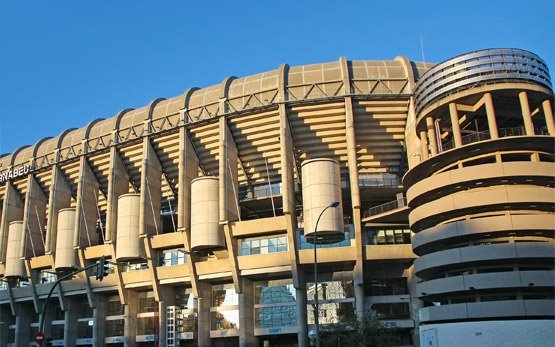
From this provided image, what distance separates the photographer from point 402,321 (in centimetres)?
5028

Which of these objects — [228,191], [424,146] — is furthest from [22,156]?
[424,146]

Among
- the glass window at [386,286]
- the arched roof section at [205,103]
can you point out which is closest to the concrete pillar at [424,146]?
the glass window at [386,286]

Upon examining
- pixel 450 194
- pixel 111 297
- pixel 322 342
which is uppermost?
pixel 450 194

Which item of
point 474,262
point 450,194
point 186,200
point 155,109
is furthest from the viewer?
point 155,109

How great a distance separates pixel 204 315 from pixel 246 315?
5.02 meters

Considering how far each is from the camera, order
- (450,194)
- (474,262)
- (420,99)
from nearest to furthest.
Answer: (474,262) < (450,194) < (420,99)

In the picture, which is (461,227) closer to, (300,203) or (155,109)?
(300,203)

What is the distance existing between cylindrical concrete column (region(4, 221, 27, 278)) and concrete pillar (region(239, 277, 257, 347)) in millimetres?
32923

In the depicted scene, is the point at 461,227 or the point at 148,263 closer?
the point at 461,227

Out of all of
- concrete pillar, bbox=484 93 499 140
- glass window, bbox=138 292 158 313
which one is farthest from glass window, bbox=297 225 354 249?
glass window, bbox=138 292 158 313

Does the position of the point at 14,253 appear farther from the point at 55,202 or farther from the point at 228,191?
the point at 228,191

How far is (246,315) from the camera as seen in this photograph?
5219cm

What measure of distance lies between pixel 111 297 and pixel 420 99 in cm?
4226

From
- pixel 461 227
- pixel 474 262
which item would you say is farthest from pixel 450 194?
pixel 474 262
